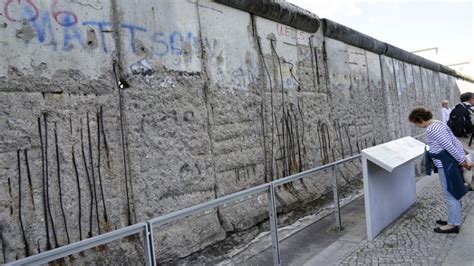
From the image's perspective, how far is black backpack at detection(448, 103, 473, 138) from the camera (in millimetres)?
8305

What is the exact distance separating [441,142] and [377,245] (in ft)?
4.20

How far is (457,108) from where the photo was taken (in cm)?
845

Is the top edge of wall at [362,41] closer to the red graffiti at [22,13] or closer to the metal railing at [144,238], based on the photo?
the metal railing at [144,238]

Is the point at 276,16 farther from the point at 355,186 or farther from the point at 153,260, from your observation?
the point at 153,260

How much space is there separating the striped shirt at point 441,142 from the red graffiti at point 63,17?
12.0 feet

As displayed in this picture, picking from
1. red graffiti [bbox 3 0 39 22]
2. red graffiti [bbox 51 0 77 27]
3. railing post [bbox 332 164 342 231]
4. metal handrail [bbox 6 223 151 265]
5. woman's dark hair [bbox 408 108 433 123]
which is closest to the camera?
metal handrail [bbox 6 223 151 265]

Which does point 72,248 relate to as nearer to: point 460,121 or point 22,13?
point 22,13

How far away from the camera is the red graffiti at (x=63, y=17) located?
3.07m

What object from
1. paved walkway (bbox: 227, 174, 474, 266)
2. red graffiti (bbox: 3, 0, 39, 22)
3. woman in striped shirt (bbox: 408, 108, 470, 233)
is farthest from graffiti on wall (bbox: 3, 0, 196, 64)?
woman in striped shirt (bbox: 408, 108, 470, 233)

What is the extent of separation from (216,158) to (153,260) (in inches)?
76.1

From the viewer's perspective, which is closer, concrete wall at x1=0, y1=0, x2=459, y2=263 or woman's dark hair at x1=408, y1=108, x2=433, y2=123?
concrete wall at x1=0, y1=0, x2=459, y2=263

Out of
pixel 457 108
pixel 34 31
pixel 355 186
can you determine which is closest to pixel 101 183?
pixel 34 31

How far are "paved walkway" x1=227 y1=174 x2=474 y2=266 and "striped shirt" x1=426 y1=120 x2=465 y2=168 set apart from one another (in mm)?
802

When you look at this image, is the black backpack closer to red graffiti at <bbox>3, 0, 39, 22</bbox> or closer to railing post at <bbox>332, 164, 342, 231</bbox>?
railing post at <bbox>332, 164, 342, 231</bbox>
